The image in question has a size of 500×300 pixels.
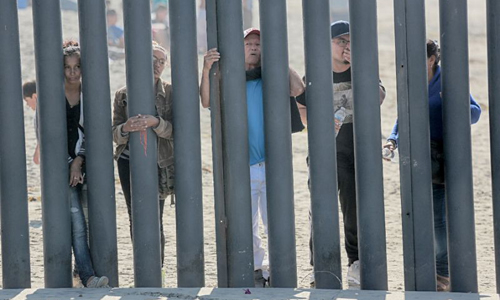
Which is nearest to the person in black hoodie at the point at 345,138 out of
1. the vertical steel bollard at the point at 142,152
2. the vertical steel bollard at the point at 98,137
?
the vertical steel bollard at the point at 142,152

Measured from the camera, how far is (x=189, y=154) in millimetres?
4777

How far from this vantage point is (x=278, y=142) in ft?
15.6

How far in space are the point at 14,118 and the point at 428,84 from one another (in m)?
2.13

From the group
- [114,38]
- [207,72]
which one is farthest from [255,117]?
[114,38]

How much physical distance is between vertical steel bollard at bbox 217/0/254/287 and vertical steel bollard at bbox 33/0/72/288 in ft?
2.64

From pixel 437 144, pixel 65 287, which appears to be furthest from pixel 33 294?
pixel 437 144

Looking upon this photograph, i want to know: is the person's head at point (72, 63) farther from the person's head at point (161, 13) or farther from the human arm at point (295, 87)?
the person's head at point (161, 13)

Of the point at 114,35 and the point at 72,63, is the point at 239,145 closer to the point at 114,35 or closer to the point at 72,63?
the point at 72,63

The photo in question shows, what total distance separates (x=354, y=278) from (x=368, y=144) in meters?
0.87

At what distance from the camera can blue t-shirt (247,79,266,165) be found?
4.96 metres

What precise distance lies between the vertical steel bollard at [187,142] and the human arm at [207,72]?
0.05m

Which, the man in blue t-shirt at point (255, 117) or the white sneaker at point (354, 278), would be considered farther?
the white sneaker at point (354, 278)

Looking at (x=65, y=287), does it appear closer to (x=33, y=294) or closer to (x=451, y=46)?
(x=33, y=294)

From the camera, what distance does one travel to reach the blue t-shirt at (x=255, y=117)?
16.3 feet
